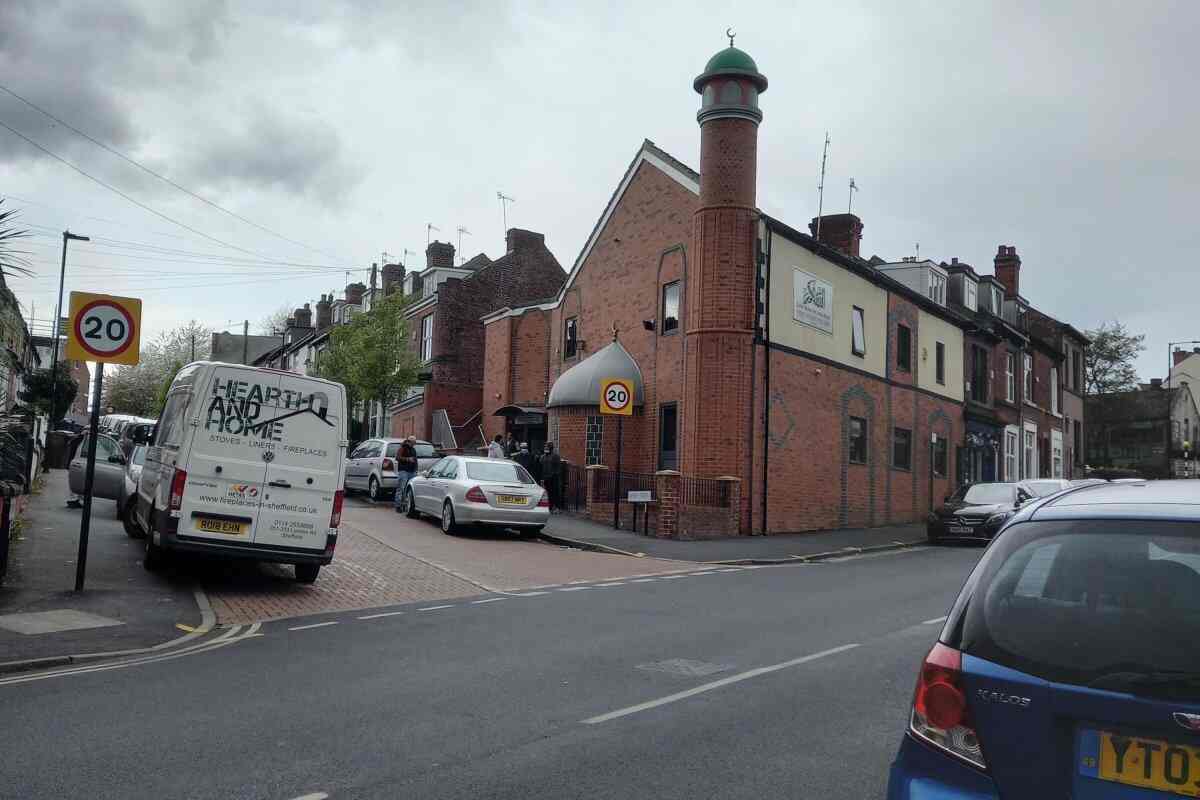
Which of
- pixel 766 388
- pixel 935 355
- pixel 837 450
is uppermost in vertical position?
pixel 935 355

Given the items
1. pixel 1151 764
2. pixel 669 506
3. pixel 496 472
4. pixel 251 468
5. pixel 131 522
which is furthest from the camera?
pixel 669 506

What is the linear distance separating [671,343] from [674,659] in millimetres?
16430

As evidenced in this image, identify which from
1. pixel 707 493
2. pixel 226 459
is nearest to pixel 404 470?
pixel 707 493

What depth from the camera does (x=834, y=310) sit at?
25797 millimetres

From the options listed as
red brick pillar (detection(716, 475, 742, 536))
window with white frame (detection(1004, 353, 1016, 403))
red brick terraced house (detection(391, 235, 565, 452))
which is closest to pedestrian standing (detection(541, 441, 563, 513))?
red brick pillar (detection(716, 475, 742, 536))

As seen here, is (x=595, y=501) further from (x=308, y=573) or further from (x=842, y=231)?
(x=842, y=231)

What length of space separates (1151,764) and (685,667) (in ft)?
16.7

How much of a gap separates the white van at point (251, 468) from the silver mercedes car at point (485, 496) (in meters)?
6.31

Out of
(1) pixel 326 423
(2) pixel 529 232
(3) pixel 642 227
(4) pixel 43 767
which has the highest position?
(2) pixel 529 232

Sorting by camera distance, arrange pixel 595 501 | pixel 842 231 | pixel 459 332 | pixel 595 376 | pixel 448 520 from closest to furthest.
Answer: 1. pixel 448 520
2. pixel 595 501
3. pixel 595 376
4. pixel 842 231
5. pixel 459 332

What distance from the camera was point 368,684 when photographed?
6.88 meters

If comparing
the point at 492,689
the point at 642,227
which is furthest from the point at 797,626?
the point at 642,227

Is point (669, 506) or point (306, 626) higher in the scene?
point (669, 506)

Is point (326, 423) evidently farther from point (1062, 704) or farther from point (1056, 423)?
point (1056, 423)
